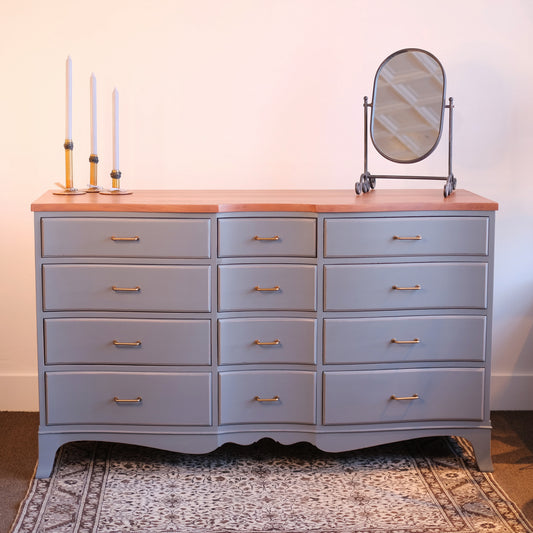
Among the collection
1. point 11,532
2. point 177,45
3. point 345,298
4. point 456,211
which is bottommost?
point 11,532

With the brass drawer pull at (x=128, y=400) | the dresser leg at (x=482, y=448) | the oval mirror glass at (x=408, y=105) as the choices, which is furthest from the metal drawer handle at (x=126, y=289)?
the dresser leg at (x=482, y=448)

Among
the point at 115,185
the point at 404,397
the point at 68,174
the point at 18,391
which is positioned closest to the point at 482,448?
the point at 404,397

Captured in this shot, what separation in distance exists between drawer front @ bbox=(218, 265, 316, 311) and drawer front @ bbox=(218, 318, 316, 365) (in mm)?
46

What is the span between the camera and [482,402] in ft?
9.48

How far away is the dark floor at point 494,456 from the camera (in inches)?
A: 106

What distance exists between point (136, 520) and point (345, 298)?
0.94m

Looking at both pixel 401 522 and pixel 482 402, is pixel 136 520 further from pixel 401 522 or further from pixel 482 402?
pixel 482 402

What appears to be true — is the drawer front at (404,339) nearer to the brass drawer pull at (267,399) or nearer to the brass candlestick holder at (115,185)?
the brass drawer pull at (267,399)

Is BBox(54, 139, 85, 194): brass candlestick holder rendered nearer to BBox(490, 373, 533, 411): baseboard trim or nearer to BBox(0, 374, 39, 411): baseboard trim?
BBox(0, 374, 39, 411): baseboard trim

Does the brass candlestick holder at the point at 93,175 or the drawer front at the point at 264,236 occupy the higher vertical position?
the brass candlestick holder at the point at 93,175

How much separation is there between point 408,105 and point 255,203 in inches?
27.3

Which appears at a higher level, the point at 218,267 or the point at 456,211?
the point at 456,211

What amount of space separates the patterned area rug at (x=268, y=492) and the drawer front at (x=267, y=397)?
19 cm

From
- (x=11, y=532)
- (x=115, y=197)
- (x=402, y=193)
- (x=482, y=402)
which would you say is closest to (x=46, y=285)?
(x=115, y=197)
